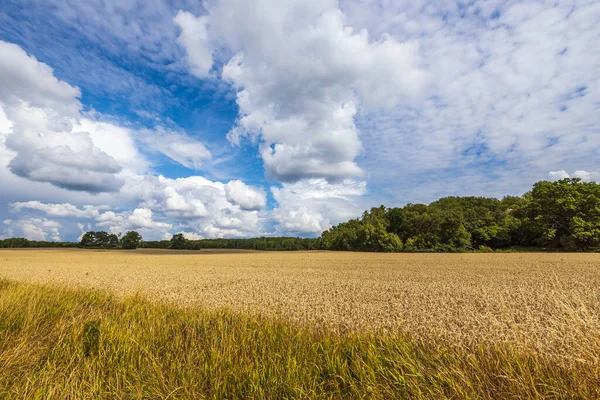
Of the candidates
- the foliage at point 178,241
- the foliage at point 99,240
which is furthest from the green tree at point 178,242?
the foliage at point 99,240

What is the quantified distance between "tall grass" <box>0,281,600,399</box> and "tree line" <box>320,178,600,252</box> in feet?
197

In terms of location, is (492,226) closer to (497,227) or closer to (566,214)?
(497,227)

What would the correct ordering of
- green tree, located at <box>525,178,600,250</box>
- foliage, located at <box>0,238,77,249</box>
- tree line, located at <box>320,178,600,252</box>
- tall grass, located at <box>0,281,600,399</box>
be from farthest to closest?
foliage, located at <box>0,238,77,249</box> → tree line, located at <box>320,178,600,252</box> → green tree, located at <box>525,178,600,250</box> → tall grass, located at <box>0,281,600,399</box>

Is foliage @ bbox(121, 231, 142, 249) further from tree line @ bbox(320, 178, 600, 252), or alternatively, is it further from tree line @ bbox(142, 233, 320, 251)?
tree line @ bbox(320, 178, 600, 252)

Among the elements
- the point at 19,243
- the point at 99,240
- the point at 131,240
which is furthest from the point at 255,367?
the point at 19,243

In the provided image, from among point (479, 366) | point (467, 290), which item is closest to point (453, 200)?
point (467, 290)

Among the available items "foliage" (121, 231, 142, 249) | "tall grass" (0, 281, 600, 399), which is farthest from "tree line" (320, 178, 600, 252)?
"foliage" (121, 231, 142, 249)

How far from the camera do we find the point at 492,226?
205ft

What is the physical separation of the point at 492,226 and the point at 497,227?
921 mm

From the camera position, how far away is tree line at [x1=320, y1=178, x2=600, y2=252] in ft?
167

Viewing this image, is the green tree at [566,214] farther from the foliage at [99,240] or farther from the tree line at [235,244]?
the foliage at [99,240]

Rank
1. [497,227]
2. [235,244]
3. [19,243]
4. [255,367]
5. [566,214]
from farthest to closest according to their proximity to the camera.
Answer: [235,244]
[19,243]
[497,227]
[566,214]
[255,367]

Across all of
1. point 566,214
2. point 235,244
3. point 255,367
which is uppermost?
point 566,214

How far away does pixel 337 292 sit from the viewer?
14094 millimetres
